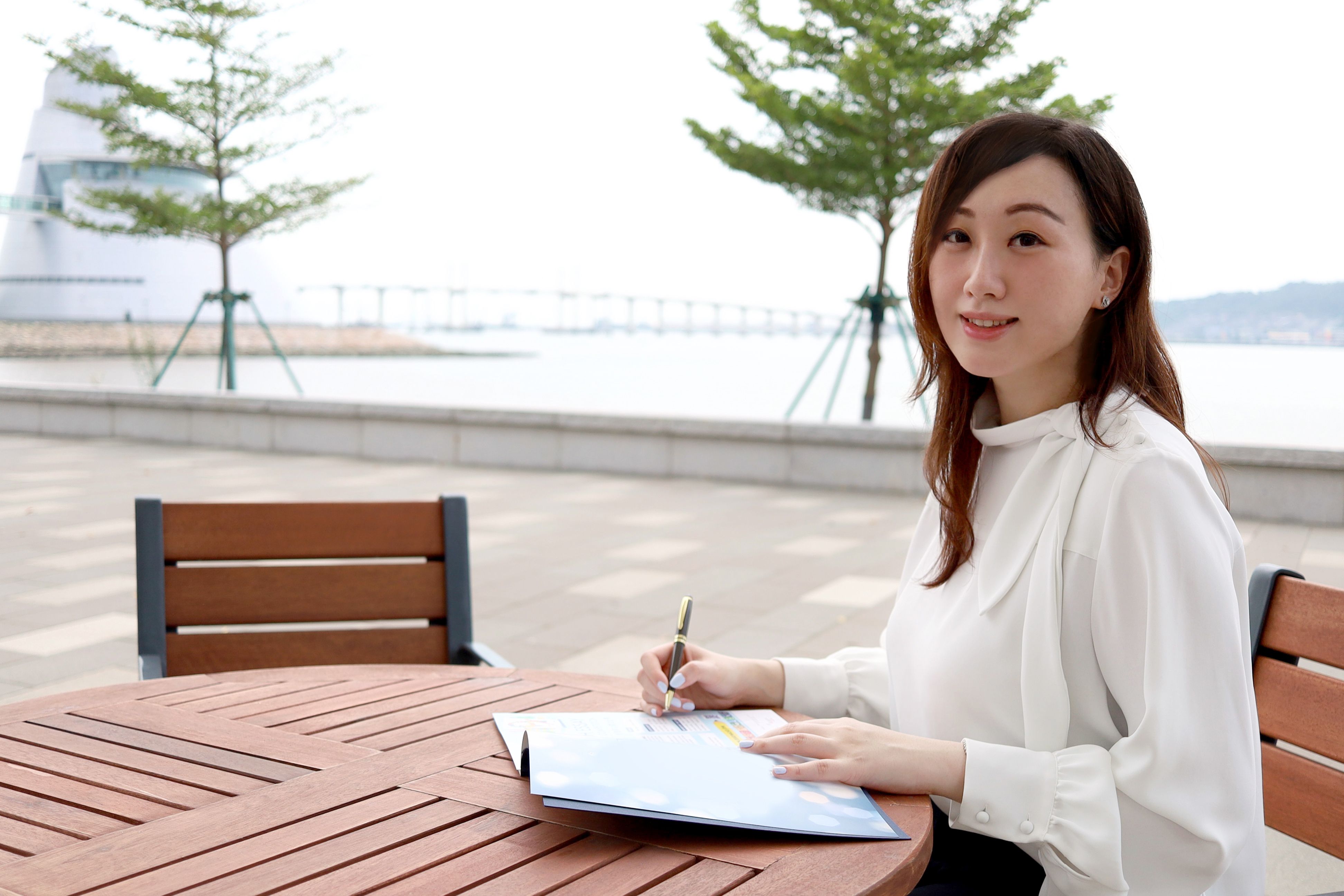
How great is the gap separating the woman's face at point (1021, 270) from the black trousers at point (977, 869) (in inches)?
23.6

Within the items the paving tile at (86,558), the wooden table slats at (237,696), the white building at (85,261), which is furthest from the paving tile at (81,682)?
the white building at (85,261)

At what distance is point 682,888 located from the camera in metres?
1.03

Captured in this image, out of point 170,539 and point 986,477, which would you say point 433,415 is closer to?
point 170,539

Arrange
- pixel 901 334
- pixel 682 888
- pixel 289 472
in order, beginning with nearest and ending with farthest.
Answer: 1. pixel 682 888
2. pixel 289 472
3. pixel 901 334

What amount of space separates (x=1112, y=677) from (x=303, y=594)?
62.9 inches

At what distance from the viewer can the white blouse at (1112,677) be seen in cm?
121

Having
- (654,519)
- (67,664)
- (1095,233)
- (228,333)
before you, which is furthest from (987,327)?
(228,333)

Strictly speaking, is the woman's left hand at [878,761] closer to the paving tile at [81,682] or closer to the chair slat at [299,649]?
the chair slat at [299,649]

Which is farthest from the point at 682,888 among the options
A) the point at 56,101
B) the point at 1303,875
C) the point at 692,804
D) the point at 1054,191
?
the point at 56,101

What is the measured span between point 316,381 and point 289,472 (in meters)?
18.6

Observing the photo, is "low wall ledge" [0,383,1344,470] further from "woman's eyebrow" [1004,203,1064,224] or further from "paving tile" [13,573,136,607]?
"woman's eyebrow" [1004,203,1064,224]

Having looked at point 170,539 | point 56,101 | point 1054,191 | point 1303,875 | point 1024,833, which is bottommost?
point 1303,875

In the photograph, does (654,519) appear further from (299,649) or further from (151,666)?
(151,666)

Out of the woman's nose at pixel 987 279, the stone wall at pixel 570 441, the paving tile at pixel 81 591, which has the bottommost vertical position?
the paving tile at pixel 81 591
